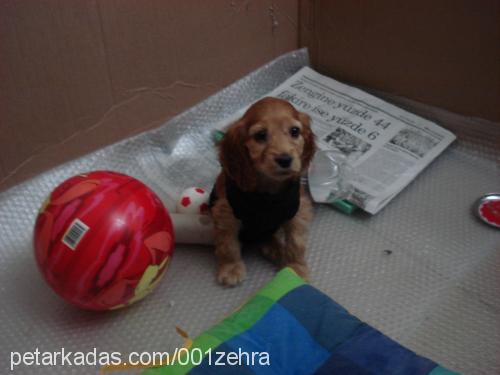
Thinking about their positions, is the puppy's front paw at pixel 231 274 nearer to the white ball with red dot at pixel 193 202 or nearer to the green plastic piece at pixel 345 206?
the white ball with red dot at pixel 193 202

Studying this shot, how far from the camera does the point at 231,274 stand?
117cm

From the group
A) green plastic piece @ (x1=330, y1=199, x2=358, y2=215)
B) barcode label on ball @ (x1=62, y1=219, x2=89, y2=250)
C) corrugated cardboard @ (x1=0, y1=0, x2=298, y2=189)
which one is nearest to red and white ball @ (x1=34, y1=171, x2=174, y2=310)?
barcode label on ball @ (x1=62, y1=219, x2=89, y2=250)

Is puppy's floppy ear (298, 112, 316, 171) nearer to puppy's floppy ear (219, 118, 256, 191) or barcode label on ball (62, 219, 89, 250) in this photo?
puppy's floppy ear (219, 118, 256, 191)

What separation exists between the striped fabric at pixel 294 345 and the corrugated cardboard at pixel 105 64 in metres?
0.70

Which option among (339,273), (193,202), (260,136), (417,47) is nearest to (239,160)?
(260,136)

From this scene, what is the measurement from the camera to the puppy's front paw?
117 centimetres

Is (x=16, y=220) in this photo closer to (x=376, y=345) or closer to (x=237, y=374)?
(x=237, y=374)

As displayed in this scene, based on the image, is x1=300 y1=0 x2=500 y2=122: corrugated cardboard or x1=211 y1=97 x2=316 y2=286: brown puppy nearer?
x1=211 y1=97 x2=316 y2=286: brown puppy

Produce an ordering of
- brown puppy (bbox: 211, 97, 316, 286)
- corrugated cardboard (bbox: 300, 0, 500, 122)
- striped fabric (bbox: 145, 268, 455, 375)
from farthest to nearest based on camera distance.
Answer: corrugated cardboard (bbox: 300, 0, 500, 122) → brown puppy (bbox: 211, 97, 316, 286) → striped fabric (bbox: 145, 268, 455, 375)

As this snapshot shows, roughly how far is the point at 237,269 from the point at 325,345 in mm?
295

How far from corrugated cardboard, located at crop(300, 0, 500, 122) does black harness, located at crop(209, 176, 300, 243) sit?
0.67 meters

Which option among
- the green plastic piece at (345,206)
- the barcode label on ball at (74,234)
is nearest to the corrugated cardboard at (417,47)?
the green plastic piece at (345,206)

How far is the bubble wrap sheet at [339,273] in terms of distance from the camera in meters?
1.07

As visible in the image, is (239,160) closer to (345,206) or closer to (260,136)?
(260,136)
